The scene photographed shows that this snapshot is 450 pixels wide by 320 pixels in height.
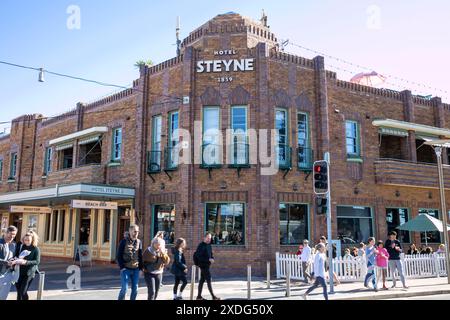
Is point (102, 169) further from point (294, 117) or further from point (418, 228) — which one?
point (418, 228)

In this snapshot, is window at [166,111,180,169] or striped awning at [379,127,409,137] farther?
striped awning at [379,127,409,137]

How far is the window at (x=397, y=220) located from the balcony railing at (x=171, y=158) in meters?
10.7

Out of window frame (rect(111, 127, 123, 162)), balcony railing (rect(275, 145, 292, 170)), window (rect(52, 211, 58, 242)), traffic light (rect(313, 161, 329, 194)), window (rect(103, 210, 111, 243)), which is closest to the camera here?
traffic light (rect(313, 161, 329, 194))

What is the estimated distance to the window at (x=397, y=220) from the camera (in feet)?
69.4

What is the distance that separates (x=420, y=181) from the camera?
21250mm

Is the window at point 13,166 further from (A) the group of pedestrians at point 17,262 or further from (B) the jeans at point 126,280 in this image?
(B) the jeans at point 126,280

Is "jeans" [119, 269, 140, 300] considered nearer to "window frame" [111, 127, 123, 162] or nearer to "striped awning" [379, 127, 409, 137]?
"window frame" [111, 127, 123, 162]

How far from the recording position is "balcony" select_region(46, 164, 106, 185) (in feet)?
71.9

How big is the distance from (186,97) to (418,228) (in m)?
11.1

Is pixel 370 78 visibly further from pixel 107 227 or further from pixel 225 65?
pixel 107 227

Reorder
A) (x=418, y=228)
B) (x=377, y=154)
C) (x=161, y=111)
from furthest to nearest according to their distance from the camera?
(x=377, y=154), (x=161, y=111), (x=418, y=228)

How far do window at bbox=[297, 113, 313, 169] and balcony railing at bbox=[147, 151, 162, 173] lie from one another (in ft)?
20.3

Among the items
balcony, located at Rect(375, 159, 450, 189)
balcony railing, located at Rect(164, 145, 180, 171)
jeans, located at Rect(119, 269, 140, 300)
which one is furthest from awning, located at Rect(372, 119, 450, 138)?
jeans, located at Rect(119, 269, 140, 300)
